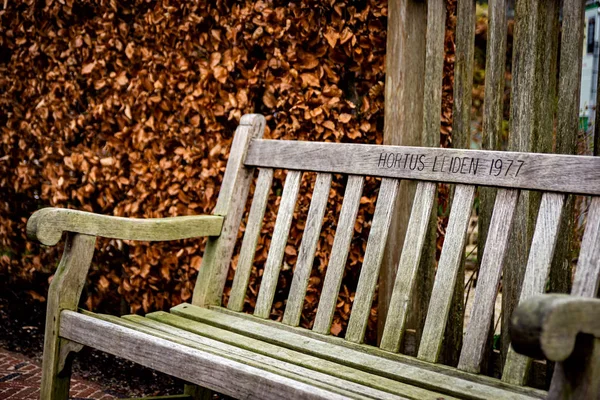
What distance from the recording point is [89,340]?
2.19m

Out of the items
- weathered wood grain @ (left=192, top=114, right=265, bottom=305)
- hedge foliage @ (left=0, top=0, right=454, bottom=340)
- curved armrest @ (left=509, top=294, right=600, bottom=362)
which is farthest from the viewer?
hedge foliage @ (left=0, top=0, right=454, bottom=340)

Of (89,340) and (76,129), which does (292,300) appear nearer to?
(89,340)

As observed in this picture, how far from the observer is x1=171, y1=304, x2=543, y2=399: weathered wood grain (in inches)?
72.1

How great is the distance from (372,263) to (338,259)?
0.43 ft

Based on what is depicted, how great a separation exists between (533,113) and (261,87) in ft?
4.31

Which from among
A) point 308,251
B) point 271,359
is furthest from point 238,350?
point 308,251

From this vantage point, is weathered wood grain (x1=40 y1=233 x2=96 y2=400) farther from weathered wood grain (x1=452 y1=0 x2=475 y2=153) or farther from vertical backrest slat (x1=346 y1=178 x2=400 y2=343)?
weathered wood grain (x1=452 y1=0 x2=475 y2=153)

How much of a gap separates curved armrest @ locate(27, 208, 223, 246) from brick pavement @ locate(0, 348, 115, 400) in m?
1.28

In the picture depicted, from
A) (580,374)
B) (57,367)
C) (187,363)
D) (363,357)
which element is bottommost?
(57,367)

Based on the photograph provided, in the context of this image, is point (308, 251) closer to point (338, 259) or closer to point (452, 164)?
point (338, 259)

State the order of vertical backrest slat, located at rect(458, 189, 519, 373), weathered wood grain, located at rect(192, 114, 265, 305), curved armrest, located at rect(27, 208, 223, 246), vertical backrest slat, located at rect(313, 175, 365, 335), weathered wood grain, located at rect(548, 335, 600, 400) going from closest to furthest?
weathered wood grain, located at rect(548, 335, 600, 400), vertical backrest slat, located at rect(458, 189, 519, 373), curved armrest, located at rect(27, 208, 223, 246), vertical backrest slat, located at rect(313, 175, 365, 335), weathered wood grain, located at rect(192, 114, 265, 305)

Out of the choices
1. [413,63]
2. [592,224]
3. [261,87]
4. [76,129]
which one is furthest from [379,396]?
[76,129]

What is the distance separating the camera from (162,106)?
3.41 m

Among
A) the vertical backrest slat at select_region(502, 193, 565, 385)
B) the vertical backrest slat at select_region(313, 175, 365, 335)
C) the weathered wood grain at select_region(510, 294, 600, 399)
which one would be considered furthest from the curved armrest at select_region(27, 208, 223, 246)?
the weathered wood grain at select_region(510, 294, 600, 399)
